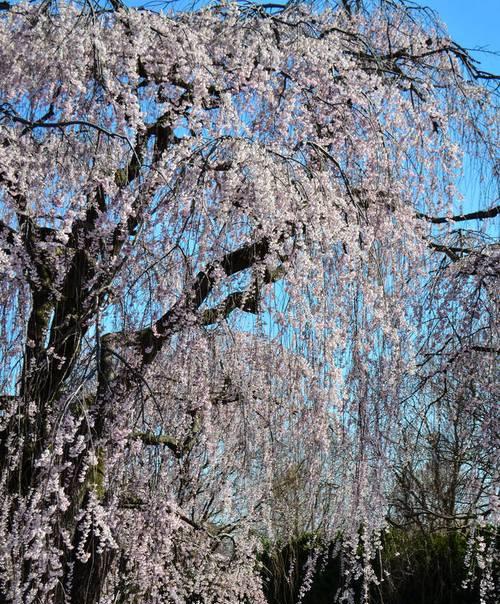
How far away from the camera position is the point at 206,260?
317 centimetres

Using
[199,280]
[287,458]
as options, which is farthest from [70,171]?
[287,458]

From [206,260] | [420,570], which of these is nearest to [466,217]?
[206,260]

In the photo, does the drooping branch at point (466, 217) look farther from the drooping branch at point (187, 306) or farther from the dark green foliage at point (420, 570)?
the dark green foliage at point (420, 570)

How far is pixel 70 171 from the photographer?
3799 mm

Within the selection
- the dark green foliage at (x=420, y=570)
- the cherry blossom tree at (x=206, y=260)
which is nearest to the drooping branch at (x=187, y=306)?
the cherry blossom tree at (x=206, y=260)

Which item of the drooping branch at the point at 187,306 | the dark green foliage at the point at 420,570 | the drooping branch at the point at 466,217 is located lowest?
the dark green foliage at the point at 420,570

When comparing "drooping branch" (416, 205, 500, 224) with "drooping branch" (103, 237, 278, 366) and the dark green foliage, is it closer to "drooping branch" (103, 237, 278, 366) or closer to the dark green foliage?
"drooping branch" (103, 237, 278, 366)

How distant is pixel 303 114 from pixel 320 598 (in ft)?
14.1

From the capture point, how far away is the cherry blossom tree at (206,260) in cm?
315

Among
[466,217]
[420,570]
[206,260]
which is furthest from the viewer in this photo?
[420,570]

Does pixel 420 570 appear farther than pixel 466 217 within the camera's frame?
Yes

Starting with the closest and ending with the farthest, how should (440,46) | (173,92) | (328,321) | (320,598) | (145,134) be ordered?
(328,321), (145,134), (173,92), (440,46), (320,598)

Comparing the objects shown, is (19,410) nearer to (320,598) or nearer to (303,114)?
(303,114)

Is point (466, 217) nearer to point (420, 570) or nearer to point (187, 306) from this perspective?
point (187, 306)
